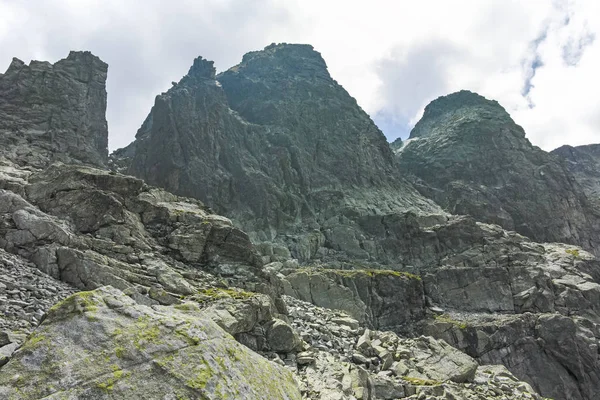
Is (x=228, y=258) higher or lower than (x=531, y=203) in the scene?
lower

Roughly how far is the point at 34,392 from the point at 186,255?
86.6ft

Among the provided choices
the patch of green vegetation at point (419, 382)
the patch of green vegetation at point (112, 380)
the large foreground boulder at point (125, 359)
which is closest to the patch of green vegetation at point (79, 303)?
the large foreground boulder at point (125, 359)

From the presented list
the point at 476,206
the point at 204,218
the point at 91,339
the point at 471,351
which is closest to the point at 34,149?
the point at 204,218

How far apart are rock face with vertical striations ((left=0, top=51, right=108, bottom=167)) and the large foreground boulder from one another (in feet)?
179

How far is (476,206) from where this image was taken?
13338 centimetres

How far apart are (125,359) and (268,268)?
1890 inches

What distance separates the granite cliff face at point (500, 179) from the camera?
13262 cm

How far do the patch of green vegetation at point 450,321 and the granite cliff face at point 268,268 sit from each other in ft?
1.25

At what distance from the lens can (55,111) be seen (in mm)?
77500

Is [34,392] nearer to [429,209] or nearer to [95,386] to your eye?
[95,386]

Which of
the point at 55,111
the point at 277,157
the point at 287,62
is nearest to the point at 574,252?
the point at 277,157

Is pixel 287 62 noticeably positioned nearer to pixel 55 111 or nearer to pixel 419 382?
pixel 55 111

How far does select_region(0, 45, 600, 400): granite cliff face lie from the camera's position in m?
10.1

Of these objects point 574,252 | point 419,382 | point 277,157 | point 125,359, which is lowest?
point 419,382
